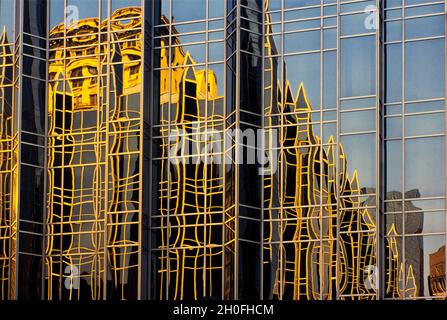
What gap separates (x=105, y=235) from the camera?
1380 inches

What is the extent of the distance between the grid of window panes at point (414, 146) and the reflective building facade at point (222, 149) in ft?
0.12

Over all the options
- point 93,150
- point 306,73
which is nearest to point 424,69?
point 306,73

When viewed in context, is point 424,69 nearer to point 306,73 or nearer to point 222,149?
point 306,73

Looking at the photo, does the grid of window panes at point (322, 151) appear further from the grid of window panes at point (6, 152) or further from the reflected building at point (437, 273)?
the grid of window panes at point (6, 152)

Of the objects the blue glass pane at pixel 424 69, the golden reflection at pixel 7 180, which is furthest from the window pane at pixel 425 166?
the golden reflection at pixel 7 180

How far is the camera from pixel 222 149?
3475cm

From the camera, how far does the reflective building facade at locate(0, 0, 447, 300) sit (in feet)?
110

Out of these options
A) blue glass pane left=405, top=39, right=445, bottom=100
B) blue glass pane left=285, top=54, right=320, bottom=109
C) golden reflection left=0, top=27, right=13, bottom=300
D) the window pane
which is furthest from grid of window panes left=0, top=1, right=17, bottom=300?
blue glass pane left=405, top=39, right=445, bottom=100

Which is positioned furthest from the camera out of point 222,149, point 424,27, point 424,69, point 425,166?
point 222,149

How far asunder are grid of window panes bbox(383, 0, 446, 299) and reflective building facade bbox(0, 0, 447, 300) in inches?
1.4

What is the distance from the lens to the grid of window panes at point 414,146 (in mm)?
32969

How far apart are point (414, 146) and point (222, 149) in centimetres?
500
